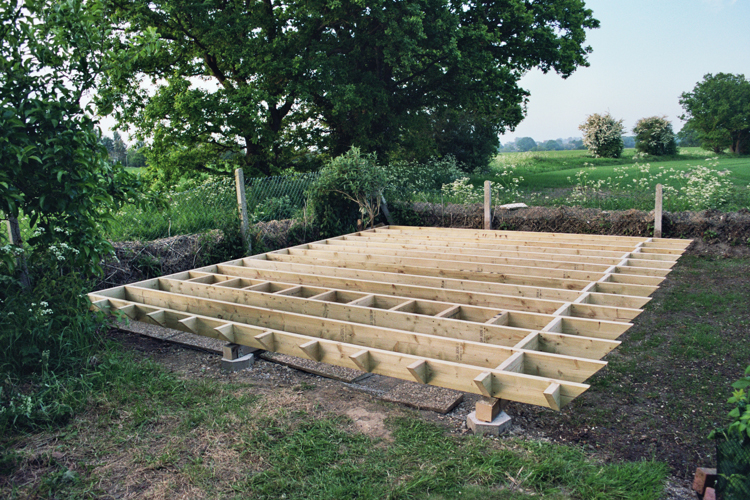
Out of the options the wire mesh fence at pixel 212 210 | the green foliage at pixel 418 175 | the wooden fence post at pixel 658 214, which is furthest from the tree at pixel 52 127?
the wooden fence post at pixel 658 214

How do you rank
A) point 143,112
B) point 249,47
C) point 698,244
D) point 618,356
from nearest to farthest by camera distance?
point 618,356 → point 698,244 → point 249,47 → point 143,112

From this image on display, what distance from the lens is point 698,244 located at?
7516 mm

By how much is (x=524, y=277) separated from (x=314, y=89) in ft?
30.9

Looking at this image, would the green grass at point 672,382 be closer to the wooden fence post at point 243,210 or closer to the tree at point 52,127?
the tree at point 52,127

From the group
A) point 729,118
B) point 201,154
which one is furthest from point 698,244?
point 729,118

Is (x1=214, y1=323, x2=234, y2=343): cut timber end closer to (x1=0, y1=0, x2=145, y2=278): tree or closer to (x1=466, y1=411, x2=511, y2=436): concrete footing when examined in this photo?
(x1=0, y1=0, x2=145, y2=278): tree

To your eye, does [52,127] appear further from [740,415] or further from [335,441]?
[740,415]

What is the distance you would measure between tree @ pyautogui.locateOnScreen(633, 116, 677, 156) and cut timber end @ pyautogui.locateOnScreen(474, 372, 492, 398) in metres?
31.5

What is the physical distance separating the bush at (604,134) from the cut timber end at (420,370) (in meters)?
29.5

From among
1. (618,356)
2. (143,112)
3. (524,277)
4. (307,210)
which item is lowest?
(618,356)

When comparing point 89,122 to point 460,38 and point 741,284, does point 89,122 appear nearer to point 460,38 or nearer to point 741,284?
point 741,284

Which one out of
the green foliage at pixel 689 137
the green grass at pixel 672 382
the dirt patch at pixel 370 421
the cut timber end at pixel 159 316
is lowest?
the green grass at pixel 672 382

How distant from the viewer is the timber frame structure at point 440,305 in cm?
281

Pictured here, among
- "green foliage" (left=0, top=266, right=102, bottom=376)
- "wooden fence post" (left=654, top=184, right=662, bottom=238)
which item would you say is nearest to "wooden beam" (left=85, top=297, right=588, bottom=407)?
"green foliage" (left=0, top=266, right=102, bottom=376)
